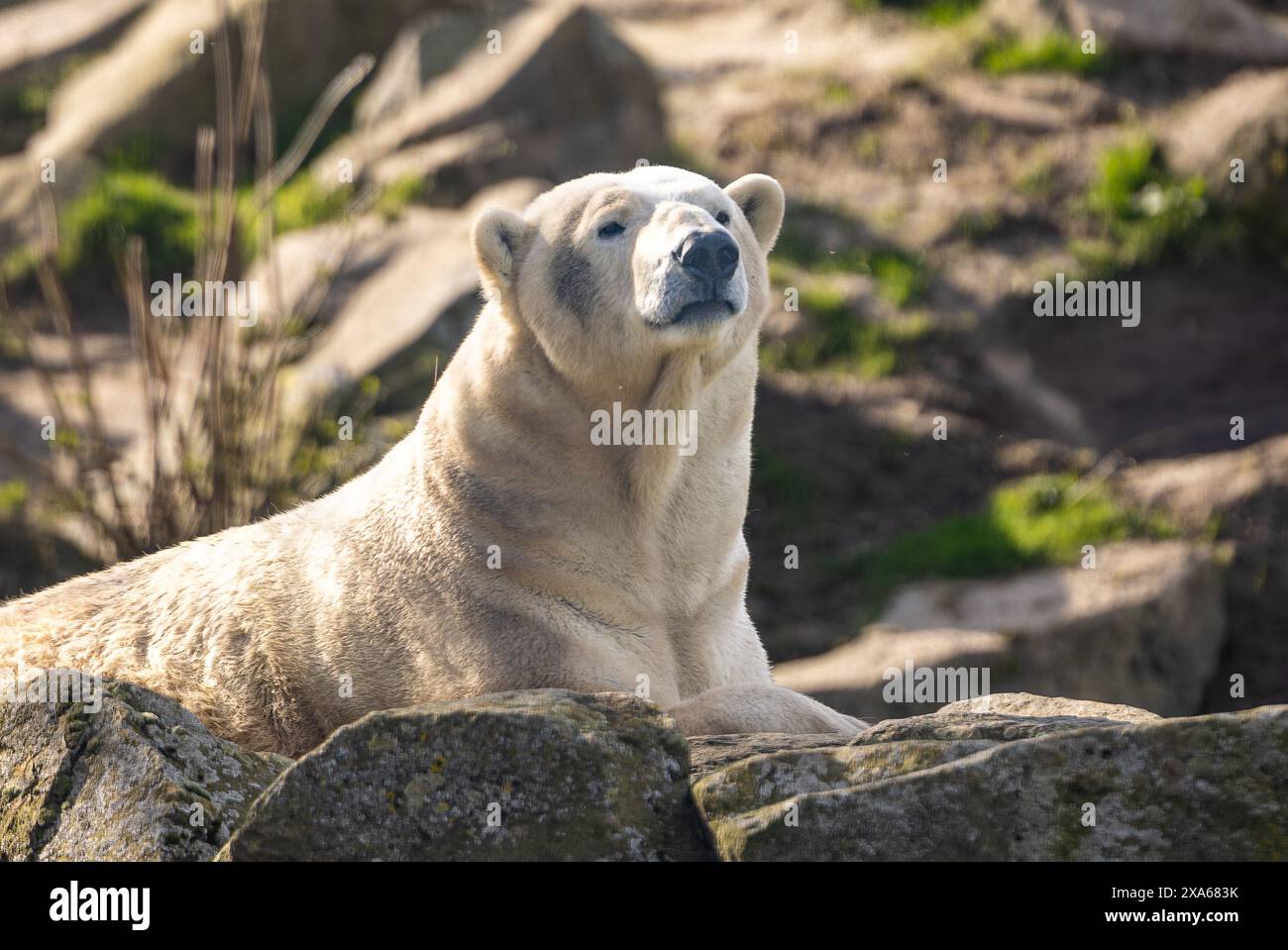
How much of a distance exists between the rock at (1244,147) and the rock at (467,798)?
10.7m

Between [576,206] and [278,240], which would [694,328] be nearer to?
[576,206]

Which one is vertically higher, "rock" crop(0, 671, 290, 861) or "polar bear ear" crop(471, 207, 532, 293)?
"polar bear ear" crop(471, 207, 532, 293)

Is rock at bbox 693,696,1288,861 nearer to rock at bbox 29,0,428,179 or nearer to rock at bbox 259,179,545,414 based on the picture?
rock at bbox 259,179,545,414

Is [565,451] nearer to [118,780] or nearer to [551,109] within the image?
[118,780]

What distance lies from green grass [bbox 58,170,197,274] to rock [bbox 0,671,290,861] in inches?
394

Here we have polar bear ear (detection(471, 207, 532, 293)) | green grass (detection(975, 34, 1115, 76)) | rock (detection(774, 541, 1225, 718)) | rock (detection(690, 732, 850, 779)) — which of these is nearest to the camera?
rock (detection(690, 732, 850, 779))

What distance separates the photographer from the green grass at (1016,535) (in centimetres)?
1074

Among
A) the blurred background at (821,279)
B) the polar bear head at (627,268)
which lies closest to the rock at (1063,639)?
the blurred background at (821,279)

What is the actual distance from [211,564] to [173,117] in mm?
10404

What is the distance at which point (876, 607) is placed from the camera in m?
10.6

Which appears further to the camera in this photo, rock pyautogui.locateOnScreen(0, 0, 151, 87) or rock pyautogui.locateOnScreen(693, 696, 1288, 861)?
rock pyautogui.locateOnScreen(0, 0, 151, 87)

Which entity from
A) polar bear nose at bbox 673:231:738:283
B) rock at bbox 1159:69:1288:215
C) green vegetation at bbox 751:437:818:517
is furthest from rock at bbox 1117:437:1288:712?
polar bear nose at bbox 673:231:738:283

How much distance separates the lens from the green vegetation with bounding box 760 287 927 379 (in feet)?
40.9
